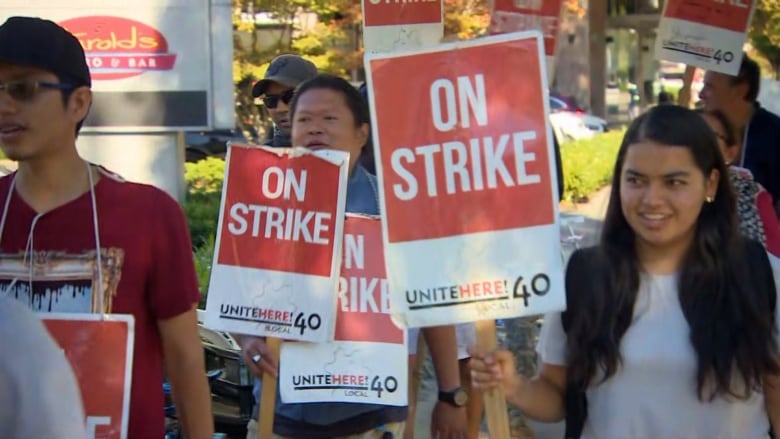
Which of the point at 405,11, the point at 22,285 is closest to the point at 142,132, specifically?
the point at 405,11

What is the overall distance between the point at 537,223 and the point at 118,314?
1027 mm

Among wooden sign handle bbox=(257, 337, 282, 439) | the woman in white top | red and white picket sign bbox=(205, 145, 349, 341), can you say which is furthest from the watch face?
the woman in white top

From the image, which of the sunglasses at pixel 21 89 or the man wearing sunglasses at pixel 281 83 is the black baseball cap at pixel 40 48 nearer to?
the sunglasses at pixel 21 89

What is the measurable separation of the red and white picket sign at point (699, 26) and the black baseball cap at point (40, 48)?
15.3 ft

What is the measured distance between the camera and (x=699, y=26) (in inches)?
277

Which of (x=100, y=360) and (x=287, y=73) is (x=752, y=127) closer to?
(x=287, y=73)

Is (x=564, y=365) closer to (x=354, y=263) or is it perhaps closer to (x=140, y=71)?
(x=354, y=263)

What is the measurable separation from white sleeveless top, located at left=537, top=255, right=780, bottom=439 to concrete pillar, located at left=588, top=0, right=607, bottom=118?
20.3 m

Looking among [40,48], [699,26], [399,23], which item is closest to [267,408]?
[40,48]

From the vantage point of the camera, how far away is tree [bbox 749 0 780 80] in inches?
1019

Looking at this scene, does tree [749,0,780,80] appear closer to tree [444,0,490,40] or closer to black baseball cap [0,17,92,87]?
tree [444,0,490,40]

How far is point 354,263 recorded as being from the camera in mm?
3939

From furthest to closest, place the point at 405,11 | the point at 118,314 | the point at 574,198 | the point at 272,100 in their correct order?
the point at 574,198, the point at 405,11, the point at 272,100, the point at 118,314

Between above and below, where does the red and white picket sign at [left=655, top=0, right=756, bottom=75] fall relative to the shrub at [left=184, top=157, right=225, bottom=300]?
above
